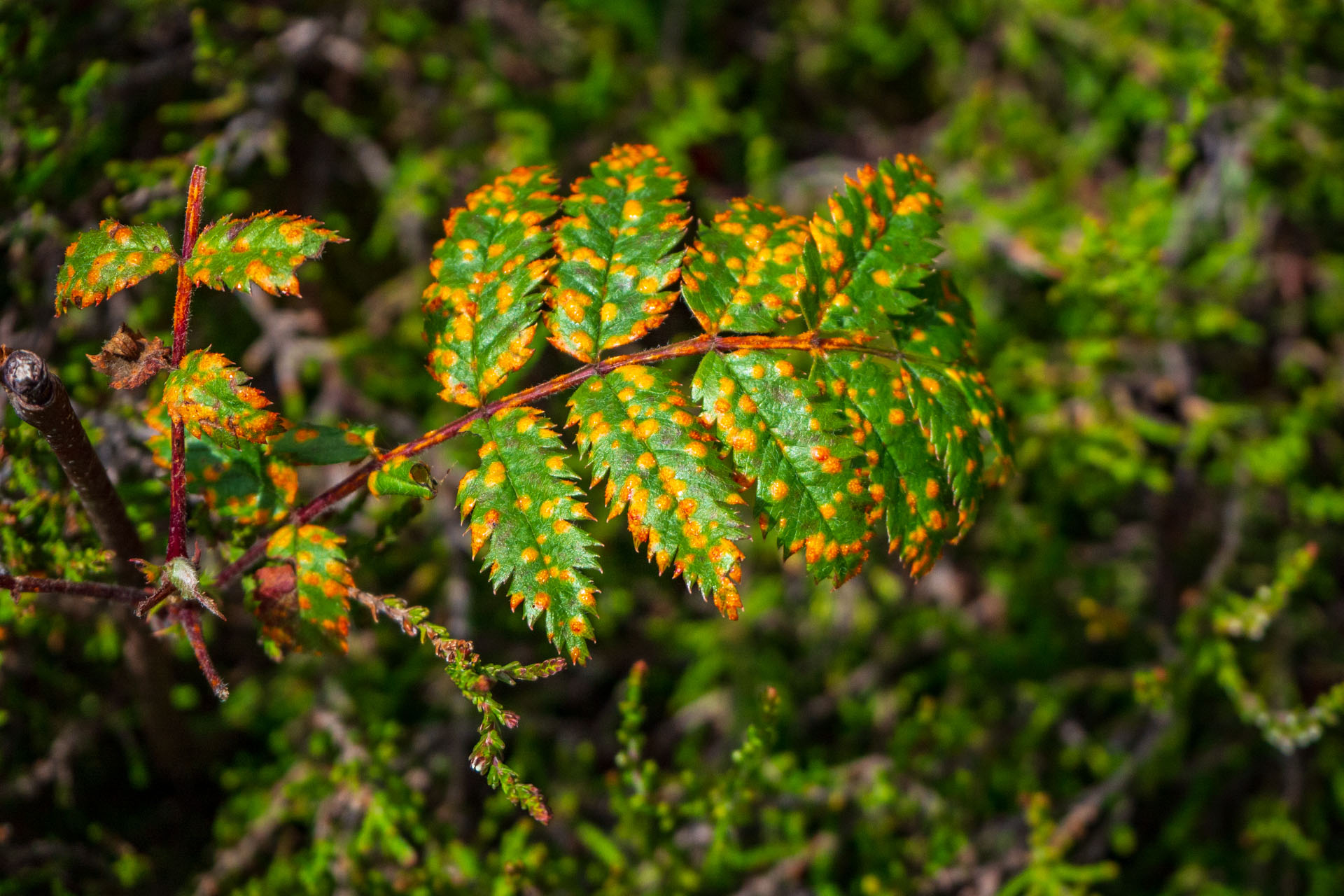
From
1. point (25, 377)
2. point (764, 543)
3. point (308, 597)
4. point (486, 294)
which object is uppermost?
point (25, 377)

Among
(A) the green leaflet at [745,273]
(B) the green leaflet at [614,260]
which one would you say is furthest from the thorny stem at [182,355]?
(A) the green leaflet at [745,273]

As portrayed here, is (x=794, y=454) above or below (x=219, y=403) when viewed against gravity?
below

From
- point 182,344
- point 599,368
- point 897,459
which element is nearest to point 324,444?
point 182,344

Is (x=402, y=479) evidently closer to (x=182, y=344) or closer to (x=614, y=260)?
(x=182, y=344)

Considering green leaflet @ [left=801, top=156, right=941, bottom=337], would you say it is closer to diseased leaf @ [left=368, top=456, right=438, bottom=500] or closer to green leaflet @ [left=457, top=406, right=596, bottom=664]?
green leaflet @ [left=457, top=406, right=596, bottom=664]

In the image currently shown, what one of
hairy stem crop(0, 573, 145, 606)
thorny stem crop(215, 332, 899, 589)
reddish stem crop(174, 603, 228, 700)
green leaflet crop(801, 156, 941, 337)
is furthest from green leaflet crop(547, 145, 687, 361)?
hairy stem crop(0, 573, 145, 606)

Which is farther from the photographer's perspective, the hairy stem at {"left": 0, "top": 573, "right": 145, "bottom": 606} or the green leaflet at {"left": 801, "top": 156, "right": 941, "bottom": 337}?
the green leaflet at {"left": 801, "top": 156, "right": 941, "bottom": 337}

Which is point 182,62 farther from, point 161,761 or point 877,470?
point 877,470
